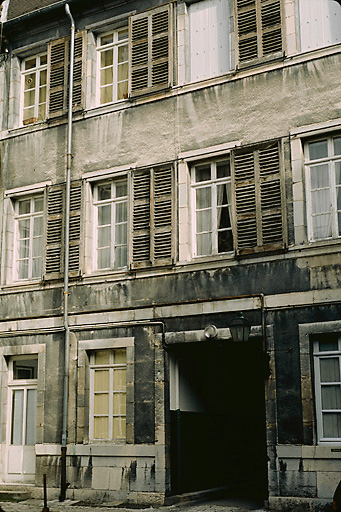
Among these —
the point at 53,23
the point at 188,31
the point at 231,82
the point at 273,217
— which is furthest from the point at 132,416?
the point at 53,23

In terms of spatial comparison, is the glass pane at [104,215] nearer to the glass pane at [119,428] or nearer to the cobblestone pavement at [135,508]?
the glass pane at [119,428]

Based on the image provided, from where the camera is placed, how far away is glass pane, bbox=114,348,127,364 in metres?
14.7

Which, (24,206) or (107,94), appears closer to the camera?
(107,94)

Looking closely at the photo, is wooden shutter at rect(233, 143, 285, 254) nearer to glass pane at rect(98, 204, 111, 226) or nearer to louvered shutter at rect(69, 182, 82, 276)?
glass pane at rect(98, 204, 111, 226)

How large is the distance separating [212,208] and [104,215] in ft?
8.22

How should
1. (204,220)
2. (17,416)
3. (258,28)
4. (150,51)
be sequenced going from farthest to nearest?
(17,416), (150,51), (204,220), (258,28)

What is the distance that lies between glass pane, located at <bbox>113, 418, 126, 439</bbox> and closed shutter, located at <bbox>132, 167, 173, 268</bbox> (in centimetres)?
294

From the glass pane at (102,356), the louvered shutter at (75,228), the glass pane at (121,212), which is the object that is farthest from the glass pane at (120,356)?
the glass pane at (121,212)

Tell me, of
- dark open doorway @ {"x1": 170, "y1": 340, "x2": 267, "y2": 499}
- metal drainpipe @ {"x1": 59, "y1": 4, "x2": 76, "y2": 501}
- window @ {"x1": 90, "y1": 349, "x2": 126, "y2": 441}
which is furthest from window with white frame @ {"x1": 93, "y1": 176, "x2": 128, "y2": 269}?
dark open doorway @ {"x1": 170, "y1": 340, "x2": 267, "y2": 499}

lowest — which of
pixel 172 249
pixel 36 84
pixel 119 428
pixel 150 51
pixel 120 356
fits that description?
pixel 119 428

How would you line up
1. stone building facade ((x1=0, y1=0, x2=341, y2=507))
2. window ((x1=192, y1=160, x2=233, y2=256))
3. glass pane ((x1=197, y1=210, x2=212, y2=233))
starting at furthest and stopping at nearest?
glass pane ((x1=197, y1=210, x2=212, y2=233)) < window ((x1=192, y1=160, x2=233, y2=256)) < stone building facade ((x1=0, y1=0, x2=341, y2=507))

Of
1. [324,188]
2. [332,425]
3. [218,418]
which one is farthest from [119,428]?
[324,188]

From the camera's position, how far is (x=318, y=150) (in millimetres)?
13320

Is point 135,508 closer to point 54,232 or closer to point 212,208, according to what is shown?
point 212,208
